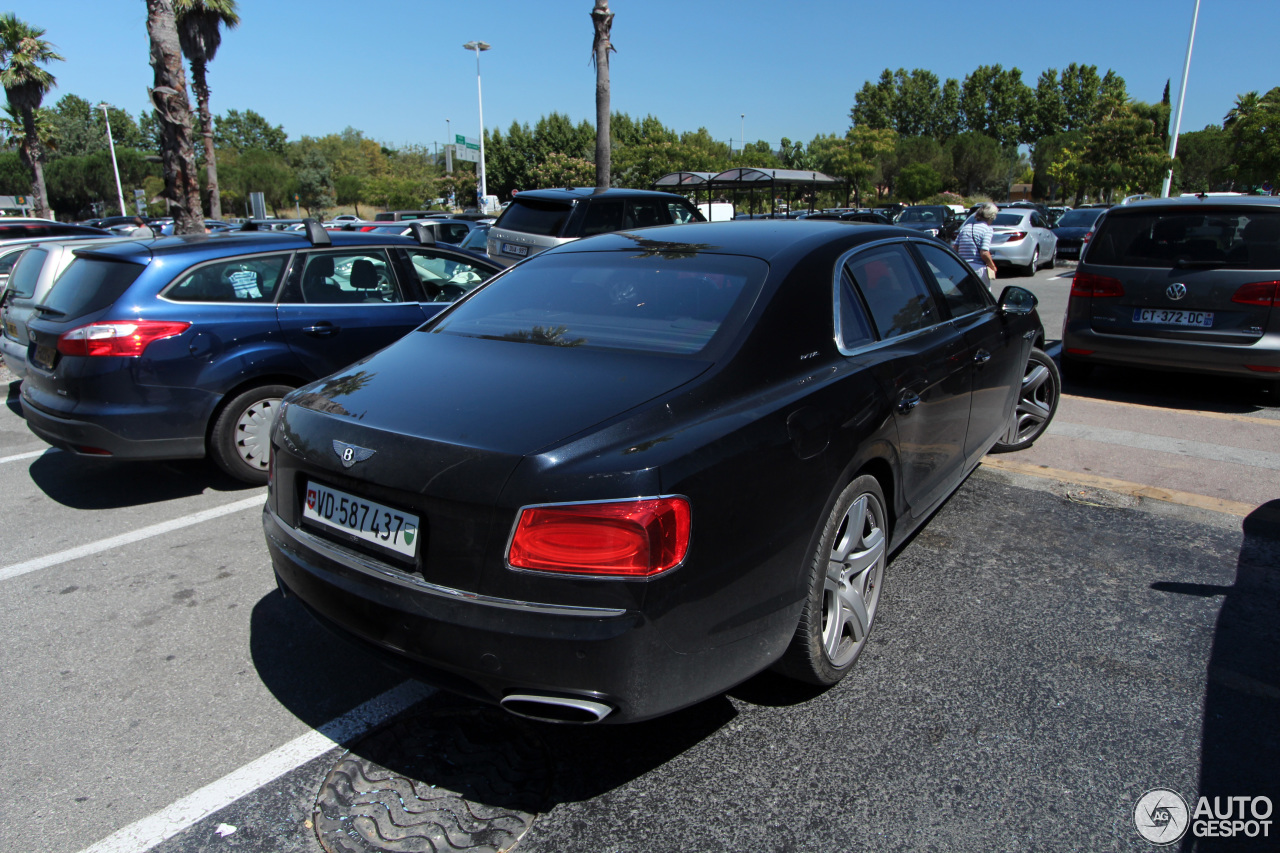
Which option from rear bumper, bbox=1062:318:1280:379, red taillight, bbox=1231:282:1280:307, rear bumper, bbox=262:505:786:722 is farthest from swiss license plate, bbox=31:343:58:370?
red taillight, bbox=1231:282:1280:307

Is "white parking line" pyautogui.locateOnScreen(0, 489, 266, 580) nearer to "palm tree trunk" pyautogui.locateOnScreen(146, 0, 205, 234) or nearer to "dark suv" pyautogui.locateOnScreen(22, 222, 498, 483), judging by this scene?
"dark suv" pyautogui.locateOnScreen(22, 222, 498, 483)

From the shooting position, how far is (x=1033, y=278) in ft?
57.8

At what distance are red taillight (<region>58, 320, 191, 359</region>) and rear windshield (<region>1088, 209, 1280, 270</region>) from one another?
7.17m

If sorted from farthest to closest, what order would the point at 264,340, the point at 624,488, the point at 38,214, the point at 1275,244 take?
the point at 38,214
the point at 1275,244
the point at 264,340
the point at 624,488

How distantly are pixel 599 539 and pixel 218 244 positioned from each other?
4.21 m

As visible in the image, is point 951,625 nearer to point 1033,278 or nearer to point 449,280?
point 449,280

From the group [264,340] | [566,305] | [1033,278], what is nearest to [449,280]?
[264,340]

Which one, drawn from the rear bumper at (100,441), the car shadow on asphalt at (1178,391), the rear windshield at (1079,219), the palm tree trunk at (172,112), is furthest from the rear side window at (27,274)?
the rear windshield at (1079,219)

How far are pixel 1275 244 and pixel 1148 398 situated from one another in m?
1.57

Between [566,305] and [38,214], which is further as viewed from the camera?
[38,214]

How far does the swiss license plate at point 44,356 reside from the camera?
4668mm

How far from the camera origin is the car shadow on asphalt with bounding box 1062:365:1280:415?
682 centimetres

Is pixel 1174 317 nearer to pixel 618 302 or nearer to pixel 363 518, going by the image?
pixel 618 302

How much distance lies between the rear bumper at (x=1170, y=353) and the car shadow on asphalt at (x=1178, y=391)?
1.26ft
